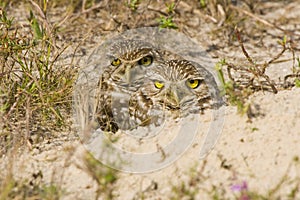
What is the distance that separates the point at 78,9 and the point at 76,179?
2.11 meters

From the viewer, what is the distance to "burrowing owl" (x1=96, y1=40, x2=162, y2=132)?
364 centimetres

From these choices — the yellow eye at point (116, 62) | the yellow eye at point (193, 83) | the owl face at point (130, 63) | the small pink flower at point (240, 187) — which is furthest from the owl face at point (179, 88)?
the small pink flower at point (240, 187)

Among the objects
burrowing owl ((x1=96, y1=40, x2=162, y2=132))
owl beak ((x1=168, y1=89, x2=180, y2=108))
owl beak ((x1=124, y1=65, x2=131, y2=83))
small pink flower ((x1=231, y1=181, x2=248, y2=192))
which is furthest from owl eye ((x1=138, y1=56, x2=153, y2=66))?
small pink flower ((x1=231, y1=181, x2=248, y2=192))

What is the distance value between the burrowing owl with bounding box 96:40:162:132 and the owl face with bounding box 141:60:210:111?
0.45 feet

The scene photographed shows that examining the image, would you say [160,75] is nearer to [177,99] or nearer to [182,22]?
[177,99]

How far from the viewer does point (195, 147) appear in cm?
326

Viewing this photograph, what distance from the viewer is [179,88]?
11.5 feet

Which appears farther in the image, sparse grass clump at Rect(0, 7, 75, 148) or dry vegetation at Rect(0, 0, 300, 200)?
sparse grass clump at Rect(0, 7, 75, 148)

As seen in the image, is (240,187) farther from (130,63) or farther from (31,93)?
(31,93)

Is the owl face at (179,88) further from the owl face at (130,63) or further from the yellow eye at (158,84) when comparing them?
the owl face at (130,63)

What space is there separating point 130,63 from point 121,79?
0.11 metres

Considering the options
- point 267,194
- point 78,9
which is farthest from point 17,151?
point 78,9

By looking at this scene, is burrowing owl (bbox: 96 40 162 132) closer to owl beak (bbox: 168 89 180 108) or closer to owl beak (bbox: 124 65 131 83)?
owl beak (bbox: 124 65 131 83)

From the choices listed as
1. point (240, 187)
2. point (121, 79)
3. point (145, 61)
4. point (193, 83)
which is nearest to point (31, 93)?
point (121, 79)
